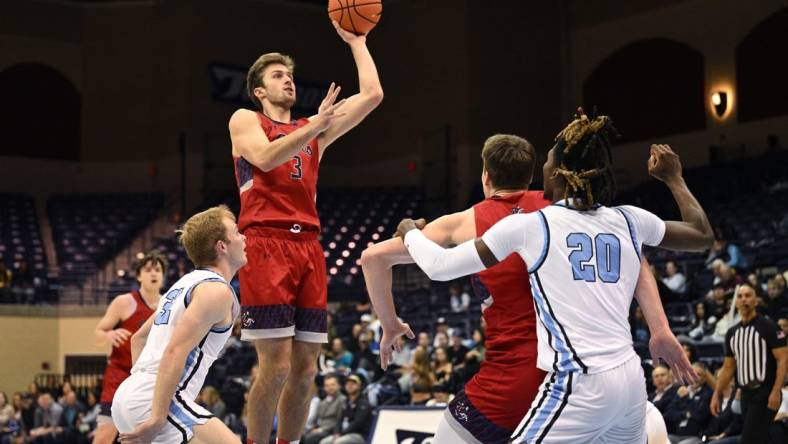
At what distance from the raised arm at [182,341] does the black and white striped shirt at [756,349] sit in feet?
21.9

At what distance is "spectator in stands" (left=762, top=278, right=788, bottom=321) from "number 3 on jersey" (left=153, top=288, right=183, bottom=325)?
885 centimetres

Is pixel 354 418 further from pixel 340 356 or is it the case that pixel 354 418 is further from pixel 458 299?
pixel 458 299

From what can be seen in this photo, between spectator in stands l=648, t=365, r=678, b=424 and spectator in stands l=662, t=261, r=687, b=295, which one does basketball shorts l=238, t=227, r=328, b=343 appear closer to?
spectator in stands l=648, t=365, r=678, b=424

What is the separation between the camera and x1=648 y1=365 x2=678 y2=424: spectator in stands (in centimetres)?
1184

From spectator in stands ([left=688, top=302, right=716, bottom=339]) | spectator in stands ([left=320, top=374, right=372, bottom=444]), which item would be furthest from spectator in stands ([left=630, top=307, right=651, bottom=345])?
spectator in stands ([left=320, top=374, right=372, bottom=444])

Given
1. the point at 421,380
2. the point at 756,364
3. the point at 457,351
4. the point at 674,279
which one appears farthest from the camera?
the point at 674,279

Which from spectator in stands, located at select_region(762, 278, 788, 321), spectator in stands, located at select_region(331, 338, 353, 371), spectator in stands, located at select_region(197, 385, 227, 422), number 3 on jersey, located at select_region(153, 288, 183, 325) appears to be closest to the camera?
number 3 on jersey, located at select_region(153, 288, 183, 325)

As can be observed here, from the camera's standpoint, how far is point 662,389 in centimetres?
1209

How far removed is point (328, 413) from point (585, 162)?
1080 centimetres

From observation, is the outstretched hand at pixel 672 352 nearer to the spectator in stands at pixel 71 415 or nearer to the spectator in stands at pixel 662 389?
the spectator in stands at pixel 662 389

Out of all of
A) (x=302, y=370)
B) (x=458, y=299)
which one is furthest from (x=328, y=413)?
(x=302, y=370)

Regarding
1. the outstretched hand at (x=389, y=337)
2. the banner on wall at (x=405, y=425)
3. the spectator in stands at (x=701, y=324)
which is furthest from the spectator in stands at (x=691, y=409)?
the outstretched hand at (x=389, y=337)

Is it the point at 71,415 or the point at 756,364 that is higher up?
the point at 756,364

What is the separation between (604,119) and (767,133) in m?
21.4
